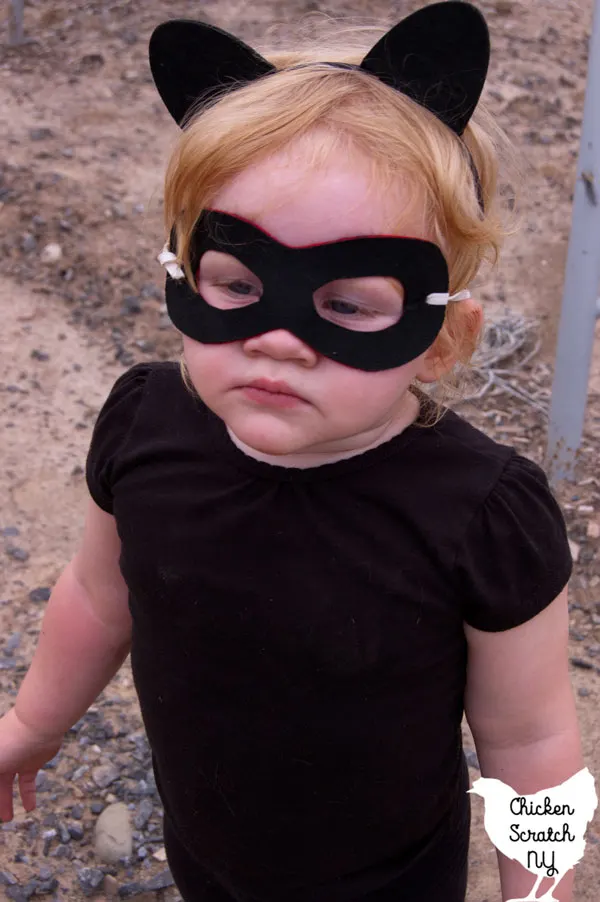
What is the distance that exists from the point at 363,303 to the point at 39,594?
2.32 meters

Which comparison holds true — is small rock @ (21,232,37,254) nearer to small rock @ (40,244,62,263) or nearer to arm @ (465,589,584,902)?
small rock @ (40,244,62,263)

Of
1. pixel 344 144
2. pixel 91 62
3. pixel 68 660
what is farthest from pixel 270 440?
pixel 91 62

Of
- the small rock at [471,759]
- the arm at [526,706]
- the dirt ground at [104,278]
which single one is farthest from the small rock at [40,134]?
the arm at [526,706]

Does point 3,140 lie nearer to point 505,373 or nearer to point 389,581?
point 505,373

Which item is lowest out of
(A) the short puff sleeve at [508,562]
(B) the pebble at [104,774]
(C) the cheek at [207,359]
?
(B) the pebble at [104,774]

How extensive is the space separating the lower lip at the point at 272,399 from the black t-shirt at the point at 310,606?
165 millimetres

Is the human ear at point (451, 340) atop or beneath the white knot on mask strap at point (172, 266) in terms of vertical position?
beneath

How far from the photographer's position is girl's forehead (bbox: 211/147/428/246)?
4.11 feet

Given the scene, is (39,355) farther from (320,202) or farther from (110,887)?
(320,202)

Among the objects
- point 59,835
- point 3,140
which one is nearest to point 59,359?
point 3,140

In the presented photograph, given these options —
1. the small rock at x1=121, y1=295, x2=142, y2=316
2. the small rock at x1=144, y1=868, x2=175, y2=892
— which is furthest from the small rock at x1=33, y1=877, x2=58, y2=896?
the small rock at x1=121, y1=295, x2=142, y2=316

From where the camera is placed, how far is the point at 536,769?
1469mm

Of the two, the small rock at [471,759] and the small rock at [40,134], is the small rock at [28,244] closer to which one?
the small rock at [40,134]

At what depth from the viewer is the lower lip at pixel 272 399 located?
1.30m
